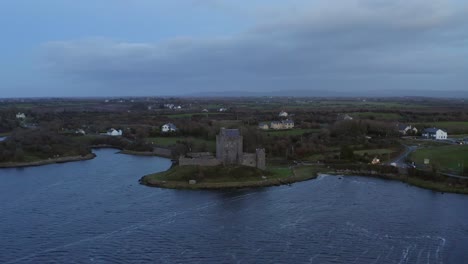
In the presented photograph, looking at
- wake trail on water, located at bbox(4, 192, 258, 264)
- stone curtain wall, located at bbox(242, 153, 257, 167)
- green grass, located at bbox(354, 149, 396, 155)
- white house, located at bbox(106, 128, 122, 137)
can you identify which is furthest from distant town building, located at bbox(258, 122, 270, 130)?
wake trail on water, located at bbox(4, 192, 258, 264)

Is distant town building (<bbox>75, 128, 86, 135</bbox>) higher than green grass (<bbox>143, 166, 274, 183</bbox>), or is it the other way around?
distant town building (<bbox>75, 128, 86, 135</bbox>)

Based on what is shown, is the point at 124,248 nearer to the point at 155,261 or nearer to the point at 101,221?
the point at 155,261

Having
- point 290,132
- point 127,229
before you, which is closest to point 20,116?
point 290,132

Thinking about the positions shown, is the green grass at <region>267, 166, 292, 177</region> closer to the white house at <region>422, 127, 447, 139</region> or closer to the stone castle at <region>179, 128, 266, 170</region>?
the stone castle at <region>179, 128, 266, 170</region>

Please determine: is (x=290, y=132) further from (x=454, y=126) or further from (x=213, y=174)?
(x=213, y=174)

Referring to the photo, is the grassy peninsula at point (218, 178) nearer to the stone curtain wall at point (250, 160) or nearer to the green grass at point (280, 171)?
the green grass at point (280, 171)

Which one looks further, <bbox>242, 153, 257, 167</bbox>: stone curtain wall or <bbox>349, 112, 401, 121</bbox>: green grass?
<bbox>349, 112, 401, 121</bbox>: green grass
